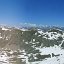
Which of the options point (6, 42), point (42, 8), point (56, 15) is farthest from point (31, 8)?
point (6, 42)

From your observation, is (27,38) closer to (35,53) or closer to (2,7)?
(35,53)

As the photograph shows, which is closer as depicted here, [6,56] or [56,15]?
[6,56]

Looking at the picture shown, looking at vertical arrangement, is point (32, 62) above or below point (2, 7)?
below

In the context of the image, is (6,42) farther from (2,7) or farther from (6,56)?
(2,7)

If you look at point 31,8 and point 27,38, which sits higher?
point 31,8

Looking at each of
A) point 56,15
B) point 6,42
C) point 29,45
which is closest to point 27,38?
point 29,45

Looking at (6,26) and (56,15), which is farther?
(56,15)

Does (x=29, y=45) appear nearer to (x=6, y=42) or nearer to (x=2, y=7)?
(x=6, y=42)

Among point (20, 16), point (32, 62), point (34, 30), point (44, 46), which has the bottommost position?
point (32, 62)
